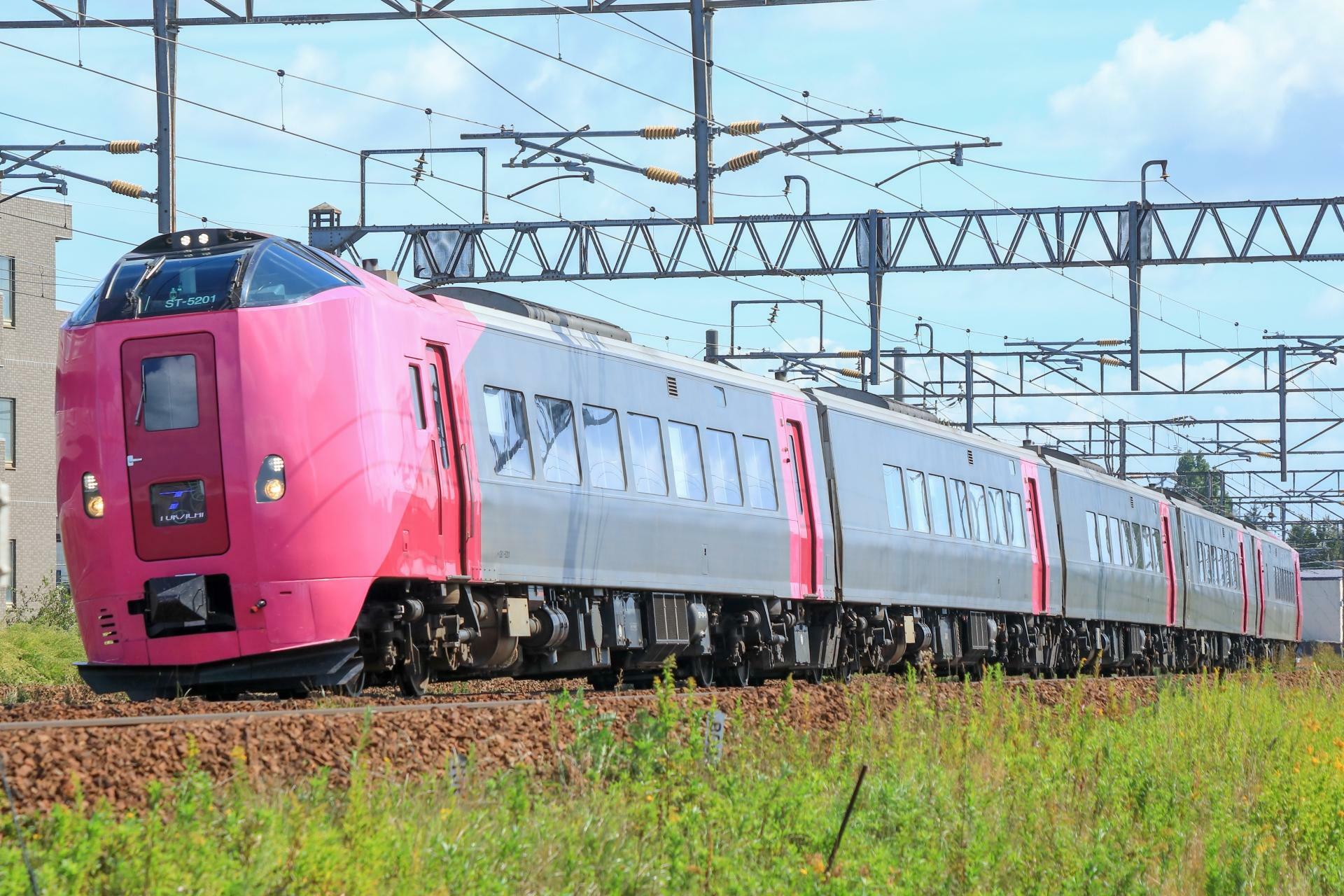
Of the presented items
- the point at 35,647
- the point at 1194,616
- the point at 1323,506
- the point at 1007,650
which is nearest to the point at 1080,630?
the point at 1007,650

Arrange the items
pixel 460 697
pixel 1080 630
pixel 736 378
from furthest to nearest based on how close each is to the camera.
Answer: pixel 1080 630, pixel 736 378, pixel 460 697

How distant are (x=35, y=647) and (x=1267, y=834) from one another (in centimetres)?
1694

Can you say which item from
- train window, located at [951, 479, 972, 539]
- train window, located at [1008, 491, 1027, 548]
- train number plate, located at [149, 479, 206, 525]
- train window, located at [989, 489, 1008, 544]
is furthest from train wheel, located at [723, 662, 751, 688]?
train window, located at [1008, 491, 1027, 548]

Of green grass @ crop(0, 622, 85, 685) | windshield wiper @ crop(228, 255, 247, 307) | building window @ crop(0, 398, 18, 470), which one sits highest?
building window @ crop(0, 398, 18, 470)

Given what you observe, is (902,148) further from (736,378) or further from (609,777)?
(609,777)

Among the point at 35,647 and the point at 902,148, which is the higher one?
the point at 902,148

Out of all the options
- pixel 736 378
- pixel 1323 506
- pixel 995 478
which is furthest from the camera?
pixel 1323 506

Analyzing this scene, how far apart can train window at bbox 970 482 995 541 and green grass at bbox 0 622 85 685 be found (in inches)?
450

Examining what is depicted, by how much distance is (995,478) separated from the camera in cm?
2442

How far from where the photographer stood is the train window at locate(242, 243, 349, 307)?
38.9 feet

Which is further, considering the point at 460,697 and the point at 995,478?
the point at 995,478

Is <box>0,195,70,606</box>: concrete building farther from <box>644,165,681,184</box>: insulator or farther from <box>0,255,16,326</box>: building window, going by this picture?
<box>644,165,681,184</box>: insulator

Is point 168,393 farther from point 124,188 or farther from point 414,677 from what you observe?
point 124,188

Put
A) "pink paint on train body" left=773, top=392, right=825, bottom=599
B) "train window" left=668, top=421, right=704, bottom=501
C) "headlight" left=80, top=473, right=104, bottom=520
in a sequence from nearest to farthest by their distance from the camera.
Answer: "headlight" left=80, top=473, right=104, bottom=520
"train window" left=668, top=421, right=704, bottom=501
"pink paint on train body" left=773, top=392, right=825, bottom=599
